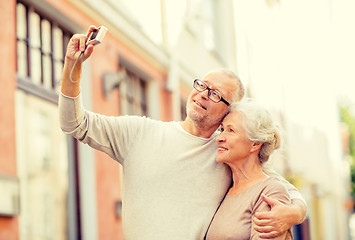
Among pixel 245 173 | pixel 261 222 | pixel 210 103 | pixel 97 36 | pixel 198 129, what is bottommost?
pixel 261 222

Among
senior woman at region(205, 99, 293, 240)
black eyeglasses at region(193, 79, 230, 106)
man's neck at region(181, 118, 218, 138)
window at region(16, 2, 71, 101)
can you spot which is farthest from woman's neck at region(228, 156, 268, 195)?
window at region(16, 2, 71, 101)

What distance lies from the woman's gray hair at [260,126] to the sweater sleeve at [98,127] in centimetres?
57

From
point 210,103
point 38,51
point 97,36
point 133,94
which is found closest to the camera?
point 97,36

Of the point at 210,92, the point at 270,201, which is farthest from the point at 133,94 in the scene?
the point at 270,201

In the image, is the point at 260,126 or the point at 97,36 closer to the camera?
the point at 97,36

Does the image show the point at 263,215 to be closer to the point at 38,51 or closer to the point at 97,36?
the point at 97,36

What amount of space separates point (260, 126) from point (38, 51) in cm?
309

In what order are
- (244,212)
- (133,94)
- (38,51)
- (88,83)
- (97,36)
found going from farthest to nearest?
1. (133,94)
2. (88,83)
3. (38,51)
4. (244,212)
5. (97,36)

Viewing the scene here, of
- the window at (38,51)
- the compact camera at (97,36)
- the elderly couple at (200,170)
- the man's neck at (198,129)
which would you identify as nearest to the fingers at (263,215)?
the elderly couple at (200,170)

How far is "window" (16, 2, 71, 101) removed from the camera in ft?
18.1

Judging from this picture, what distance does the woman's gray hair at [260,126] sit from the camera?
3.35 metres

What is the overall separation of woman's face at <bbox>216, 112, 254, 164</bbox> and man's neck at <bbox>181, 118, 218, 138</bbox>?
0.49 feet

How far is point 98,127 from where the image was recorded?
324 cm

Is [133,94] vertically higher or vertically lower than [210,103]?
higher
